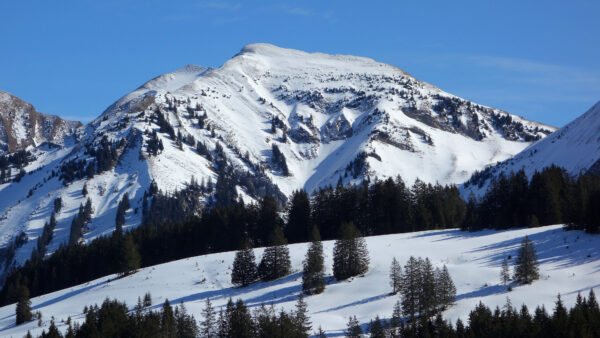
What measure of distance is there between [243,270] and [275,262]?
169 inches

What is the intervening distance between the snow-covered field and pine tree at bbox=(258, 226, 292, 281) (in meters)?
1.52

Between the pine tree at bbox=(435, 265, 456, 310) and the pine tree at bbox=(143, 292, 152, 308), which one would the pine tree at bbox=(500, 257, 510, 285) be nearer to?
the pine tree at bbox=(435, 265, 456, 310)

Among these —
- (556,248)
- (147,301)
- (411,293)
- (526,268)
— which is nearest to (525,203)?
(556,248)

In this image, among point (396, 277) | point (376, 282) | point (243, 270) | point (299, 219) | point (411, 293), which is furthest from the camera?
point (299, 219)

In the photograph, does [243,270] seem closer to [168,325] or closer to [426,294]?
[168,325]

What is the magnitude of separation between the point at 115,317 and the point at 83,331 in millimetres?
3208

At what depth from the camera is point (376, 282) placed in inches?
2881

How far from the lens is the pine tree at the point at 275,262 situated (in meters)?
83.5

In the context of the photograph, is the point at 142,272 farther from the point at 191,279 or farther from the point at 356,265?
the point at 356,265

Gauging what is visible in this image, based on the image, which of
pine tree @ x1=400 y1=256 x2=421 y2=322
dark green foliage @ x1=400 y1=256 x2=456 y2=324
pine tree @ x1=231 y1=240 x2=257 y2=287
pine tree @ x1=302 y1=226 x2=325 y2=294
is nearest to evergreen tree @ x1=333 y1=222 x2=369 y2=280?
pine tree @ x1=302 y1=226 x2=325 y2=294

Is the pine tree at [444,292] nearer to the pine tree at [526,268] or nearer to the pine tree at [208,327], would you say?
the pine tree at [526,268]

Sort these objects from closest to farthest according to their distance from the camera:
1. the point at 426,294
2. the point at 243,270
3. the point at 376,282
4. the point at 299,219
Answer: the point at 426,294
the point at 376,282
the point at 243,270
the point at 299,219

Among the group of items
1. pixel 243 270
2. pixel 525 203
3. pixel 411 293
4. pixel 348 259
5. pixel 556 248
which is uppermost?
pixel 525 203

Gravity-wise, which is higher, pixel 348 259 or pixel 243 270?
pixel 348 259
